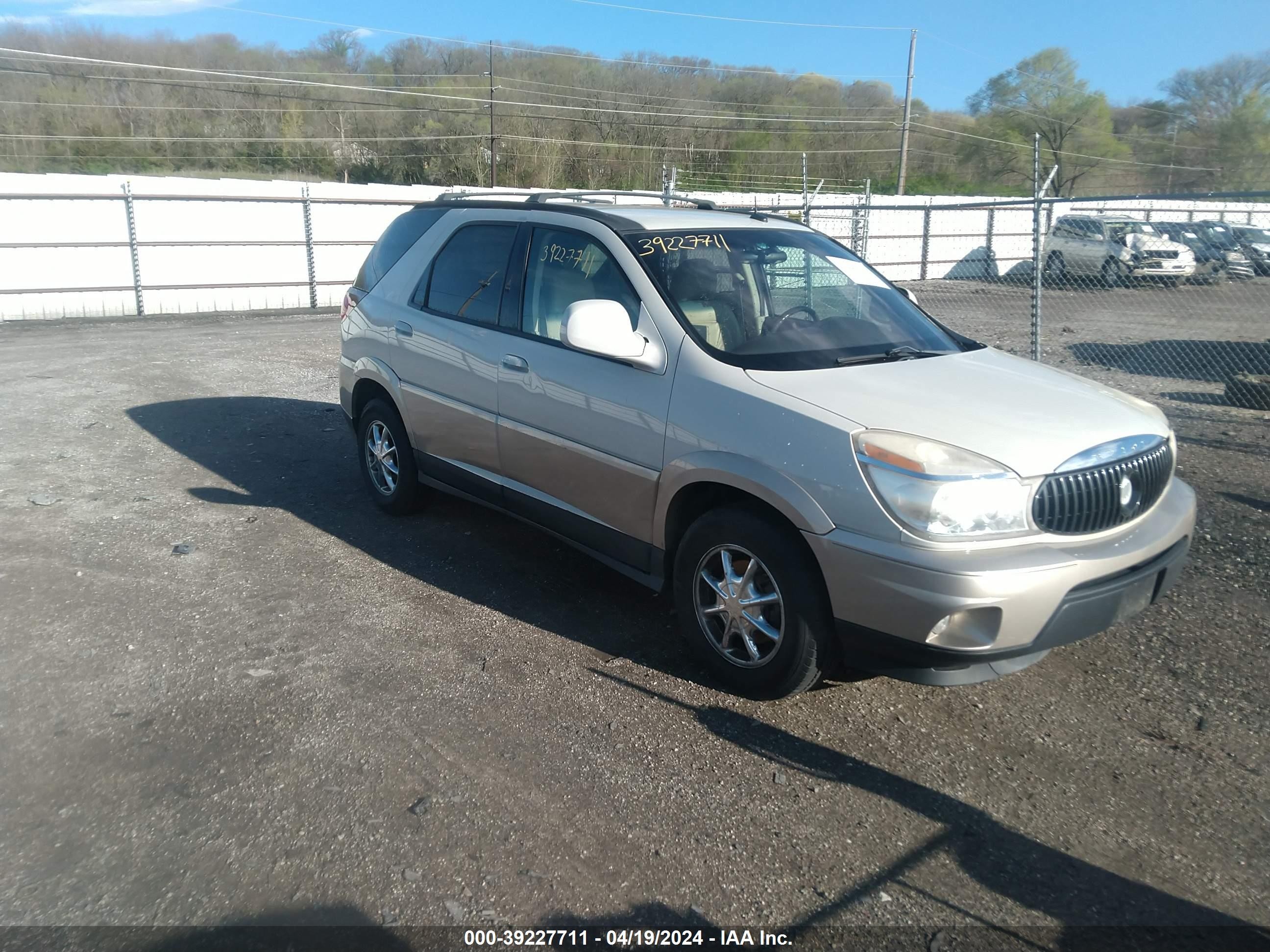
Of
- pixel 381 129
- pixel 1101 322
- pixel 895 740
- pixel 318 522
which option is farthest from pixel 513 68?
pixel 895 740

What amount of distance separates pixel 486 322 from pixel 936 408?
8.12ft

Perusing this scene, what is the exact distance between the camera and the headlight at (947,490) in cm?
324

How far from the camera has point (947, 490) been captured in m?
3.24

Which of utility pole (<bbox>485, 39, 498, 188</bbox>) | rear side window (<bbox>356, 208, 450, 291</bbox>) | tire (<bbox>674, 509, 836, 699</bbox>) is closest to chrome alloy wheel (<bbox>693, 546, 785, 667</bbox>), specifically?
tire (<bbox>674, 509, 836, 699</bbox>)

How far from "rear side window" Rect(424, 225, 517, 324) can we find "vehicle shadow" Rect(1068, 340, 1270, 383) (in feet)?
28.5

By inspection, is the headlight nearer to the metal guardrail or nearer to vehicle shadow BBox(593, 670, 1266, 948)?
Result: vehicle shadow BBox(593, 670, 1266, 948)

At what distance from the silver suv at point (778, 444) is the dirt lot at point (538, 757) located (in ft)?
1.43

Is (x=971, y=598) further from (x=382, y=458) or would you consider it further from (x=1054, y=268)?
(x=1054, y=268)

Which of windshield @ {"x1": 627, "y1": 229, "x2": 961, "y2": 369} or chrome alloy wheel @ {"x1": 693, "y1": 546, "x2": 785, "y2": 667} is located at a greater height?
windshield @ {"x1": 627, "y1": 229, "x2": 961, "y2": 369}

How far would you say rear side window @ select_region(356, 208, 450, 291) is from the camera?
586 cm

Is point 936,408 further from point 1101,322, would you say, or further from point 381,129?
point 381,129

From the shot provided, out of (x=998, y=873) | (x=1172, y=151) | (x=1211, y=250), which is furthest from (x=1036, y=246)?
(x=1172, y=151)

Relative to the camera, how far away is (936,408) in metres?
3.57

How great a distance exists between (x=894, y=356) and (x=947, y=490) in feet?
3.72
